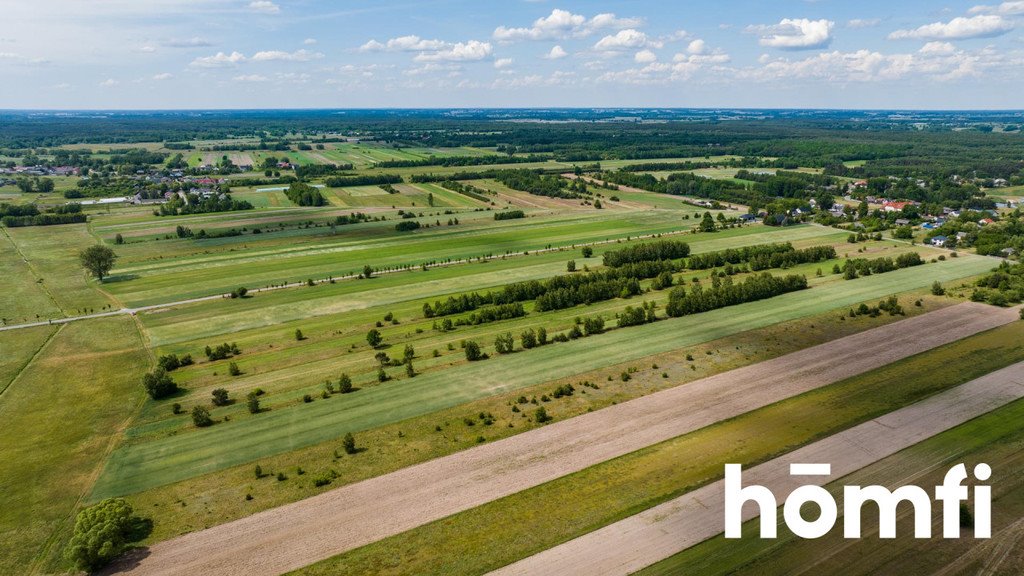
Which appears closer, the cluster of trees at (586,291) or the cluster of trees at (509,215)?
the cluster of trees at (586,291)

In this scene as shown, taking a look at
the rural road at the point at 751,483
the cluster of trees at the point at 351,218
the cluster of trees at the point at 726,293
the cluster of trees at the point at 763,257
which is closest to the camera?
the rural road at the point at 751,483

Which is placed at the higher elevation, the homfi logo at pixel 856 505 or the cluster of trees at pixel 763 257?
the cluster of trees at pixel 763 257

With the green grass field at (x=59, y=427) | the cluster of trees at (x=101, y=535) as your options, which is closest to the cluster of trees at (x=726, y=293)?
the cluster of trees at (x=101, y=535)

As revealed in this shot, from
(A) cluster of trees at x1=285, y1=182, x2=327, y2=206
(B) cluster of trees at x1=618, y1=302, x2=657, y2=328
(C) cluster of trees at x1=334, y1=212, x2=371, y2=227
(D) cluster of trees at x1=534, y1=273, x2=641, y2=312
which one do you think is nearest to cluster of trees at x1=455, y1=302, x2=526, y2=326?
(D) cluster of trees at x1=534, y1=273, x2=641, y2=312

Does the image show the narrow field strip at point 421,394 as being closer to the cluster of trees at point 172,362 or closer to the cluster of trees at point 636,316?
the cluster of trees at point 636,316

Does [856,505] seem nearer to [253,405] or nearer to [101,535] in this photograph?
[101,535]

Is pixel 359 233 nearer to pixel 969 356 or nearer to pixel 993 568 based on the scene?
pixel 969 356

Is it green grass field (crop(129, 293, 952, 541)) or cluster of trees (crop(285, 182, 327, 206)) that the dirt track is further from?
cluster of trees (crop(285, 182, 327, 206))
